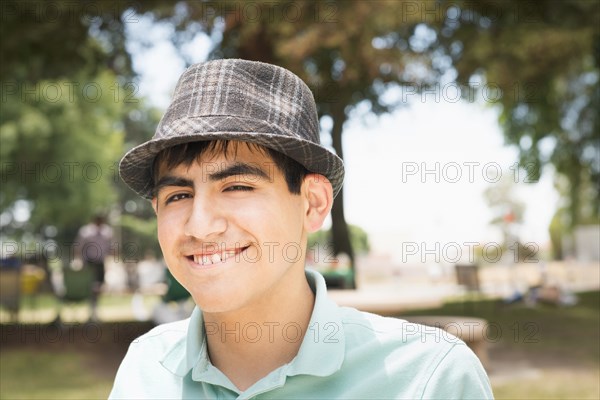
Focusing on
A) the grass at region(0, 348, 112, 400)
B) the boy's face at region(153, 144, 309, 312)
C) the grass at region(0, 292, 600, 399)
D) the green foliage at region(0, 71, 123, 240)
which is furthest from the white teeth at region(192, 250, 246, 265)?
the green foliage at region(0, 71, 123, 240)

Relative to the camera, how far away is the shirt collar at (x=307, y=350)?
1.74 meters

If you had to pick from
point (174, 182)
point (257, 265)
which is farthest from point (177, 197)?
point (257, 265)

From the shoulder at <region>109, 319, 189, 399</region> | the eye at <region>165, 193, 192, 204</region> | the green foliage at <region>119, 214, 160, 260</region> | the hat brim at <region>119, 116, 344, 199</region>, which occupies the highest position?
the hat brim at <region>119, 116, 344, 199</region>

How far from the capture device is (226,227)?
175cm

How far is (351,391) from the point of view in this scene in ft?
5.63

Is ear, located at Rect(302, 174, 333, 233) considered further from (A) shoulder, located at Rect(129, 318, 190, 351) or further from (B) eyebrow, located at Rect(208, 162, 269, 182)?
(A) shoulder, located at Rect(129, 318, 190, 351)

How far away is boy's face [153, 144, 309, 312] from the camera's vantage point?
68.9 inches

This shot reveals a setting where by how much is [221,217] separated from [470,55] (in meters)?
9.50

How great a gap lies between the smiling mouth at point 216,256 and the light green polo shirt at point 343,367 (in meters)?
→ 0.22

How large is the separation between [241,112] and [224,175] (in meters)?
0.16

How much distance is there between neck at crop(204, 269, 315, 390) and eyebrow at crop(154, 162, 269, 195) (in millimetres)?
295

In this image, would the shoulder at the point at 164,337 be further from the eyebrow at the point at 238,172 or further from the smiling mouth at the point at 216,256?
the eyebrow at the point at 238,172

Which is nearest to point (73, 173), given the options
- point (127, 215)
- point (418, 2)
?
point (127, 215)

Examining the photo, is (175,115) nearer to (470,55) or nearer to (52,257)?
(470,55)
